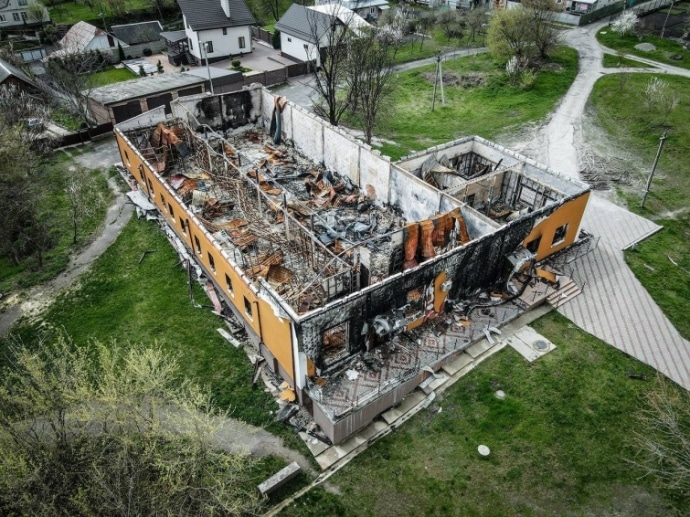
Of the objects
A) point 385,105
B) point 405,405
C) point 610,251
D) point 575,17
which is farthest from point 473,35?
point 405,405

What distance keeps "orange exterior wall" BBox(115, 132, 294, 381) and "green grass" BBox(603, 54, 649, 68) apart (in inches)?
2031

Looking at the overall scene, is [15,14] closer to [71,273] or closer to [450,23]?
[450,23]

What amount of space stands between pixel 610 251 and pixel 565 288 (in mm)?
5383

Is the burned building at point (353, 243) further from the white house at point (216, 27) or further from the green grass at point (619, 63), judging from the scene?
the green grass at point (619, 63)

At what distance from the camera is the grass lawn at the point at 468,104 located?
43.7 metres

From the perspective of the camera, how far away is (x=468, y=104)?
49875 millimetres

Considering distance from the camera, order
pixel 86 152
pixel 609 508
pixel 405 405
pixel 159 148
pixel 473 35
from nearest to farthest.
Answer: pixel 609 508 → pixel 405 405 → pixel 159 148 → pixel 86 152 → pixel 473 35

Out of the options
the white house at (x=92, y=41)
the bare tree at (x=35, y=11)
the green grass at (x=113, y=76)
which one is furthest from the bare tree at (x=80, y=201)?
the bare tree at (x=35, y=11)

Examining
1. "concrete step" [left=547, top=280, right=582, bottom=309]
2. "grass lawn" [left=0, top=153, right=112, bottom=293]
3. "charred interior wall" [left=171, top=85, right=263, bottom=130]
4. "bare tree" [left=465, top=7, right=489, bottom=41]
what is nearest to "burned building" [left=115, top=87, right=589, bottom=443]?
"charred interior wall" [left=171, top=85, right=263, bottom=130]

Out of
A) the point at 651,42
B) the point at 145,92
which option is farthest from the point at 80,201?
the point at 651,42

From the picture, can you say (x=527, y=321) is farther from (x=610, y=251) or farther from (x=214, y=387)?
(x=214, y=387)

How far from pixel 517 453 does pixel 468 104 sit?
39.0 m

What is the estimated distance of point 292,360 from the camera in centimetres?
1959

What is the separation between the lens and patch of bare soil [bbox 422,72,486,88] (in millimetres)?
54125
